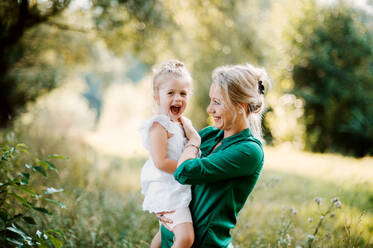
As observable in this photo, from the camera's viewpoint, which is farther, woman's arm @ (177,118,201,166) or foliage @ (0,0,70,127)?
foliage @ (0,0,70,127)

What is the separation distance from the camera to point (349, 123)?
1284 centimetres

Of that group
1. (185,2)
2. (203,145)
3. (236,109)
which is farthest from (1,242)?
(185,2)

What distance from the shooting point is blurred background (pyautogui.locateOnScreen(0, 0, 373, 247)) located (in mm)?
3424

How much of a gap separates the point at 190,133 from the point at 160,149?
275mm

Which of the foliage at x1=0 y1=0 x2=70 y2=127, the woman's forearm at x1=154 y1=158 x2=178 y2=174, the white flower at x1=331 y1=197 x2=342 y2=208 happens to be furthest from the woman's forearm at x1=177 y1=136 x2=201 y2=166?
the foliage at x1=0 y1=0 x2=70 y2=127

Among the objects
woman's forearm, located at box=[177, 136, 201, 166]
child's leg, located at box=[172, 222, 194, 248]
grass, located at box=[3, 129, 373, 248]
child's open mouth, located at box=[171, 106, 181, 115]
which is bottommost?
grass, located at box=[3, 129, 373, 248]

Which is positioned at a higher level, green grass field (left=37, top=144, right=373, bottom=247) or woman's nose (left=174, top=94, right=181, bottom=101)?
woman's nose (left=174, top=94, right=181, bottom=101)

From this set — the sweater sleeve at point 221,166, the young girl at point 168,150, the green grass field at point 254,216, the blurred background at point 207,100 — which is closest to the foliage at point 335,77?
the blurred background at point 207,100

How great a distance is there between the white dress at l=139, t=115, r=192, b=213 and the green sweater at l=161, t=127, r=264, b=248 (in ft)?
0.37

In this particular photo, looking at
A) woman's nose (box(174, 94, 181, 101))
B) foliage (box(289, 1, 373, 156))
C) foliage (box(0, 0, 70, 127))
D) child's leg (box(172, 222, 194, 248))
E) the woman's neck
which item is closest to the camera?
child's leg (box(172, 222, 194, 248))

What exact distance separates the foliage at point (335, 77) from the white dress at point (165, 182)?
1259 cm

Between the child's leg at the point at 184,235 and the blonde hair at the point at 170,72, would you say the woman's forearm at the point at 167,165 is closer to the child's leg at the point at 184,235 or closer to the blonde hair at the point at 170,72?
the child's leg at the point at 184,235

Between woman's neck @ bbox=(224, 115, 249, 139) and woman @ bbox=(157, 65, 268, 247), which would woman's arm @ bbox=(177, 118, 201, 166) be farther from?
woman's neck @ bbox=(224, 115, 249, 139)

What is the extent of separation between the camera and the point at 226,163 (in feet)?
5.85
